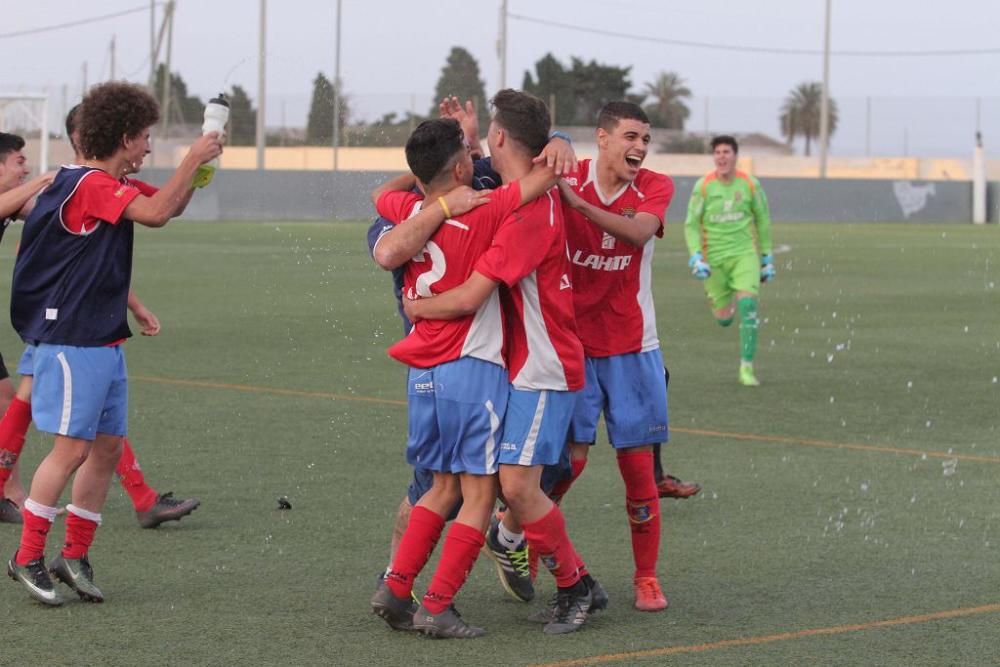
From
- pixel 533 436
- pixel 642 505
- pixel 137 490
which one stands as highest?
pixel 533 436

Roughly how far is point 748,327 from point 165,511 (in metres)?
6.77

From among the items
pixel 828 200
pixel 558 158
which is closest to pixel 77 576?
pixel 558 158

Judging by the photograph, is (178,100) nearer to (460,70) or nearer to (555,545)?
(460,70)

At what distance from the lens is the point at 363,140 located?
29.0 ft

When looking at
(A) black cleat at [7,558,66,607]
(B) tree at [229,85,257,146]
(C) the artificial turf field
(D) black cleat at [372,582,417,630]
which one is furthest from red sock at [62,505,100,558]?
(B) tree at [229,85,257,146]

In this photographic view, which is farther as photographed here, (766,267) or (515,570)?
(766,267)

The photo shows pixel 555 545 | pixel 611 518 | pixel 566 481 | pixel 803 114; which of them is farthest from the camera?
pixel 803 114

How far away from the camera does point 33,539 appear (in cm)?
609

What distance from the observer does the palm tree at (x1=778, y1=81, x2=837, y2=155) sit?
116312 mm

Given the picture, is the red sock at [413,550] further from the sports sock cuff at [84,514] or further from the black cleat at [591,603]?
the sports sock cuff at [84,514]

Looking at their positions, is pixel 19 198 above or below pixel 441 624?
above

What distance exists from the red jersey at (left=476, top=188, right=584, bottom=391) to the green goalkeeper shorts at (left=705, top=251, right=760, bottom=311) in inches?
311

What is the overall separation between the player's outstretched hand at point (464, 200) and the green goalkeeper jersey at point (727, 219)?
8.10 m

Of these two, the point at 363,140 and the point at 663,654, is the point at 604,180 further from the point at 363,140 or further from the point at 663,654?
the point at 363,140
